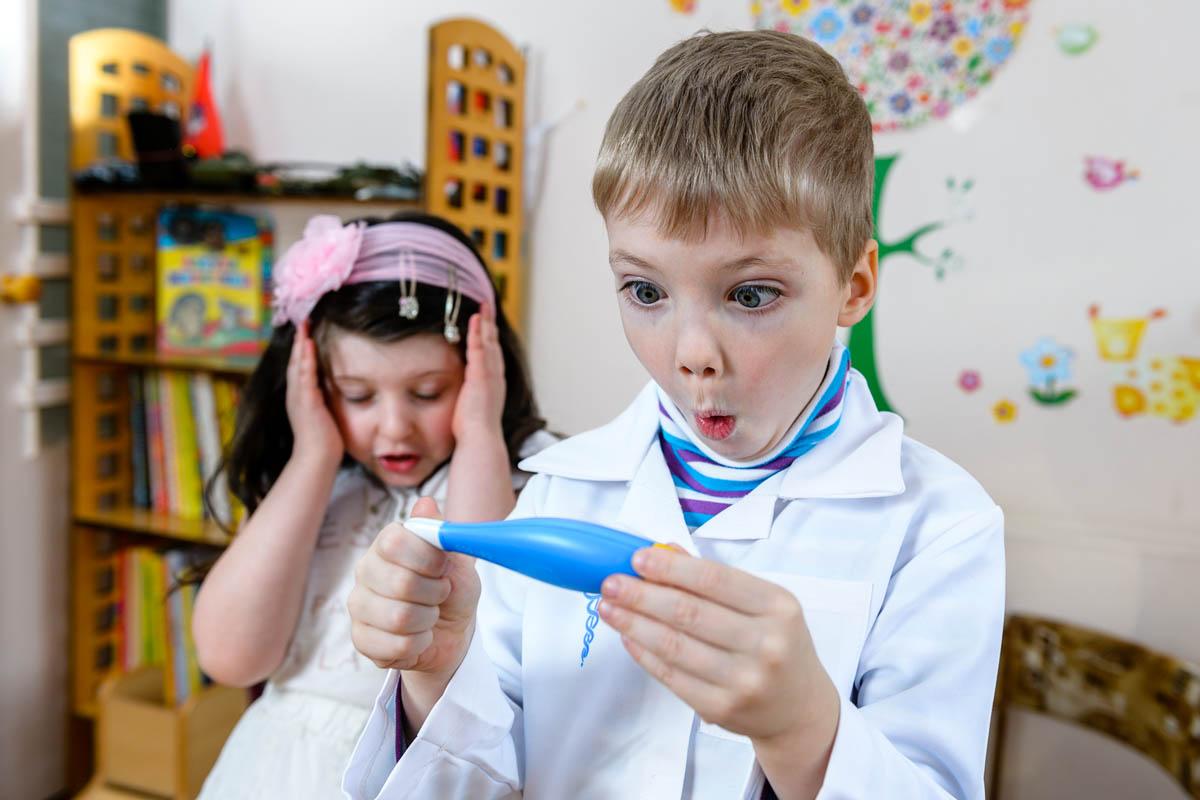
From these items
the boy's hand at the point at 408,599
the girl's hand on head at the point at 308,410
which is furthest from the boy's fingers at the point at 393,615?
the girl's hand on head at the point at 308,410

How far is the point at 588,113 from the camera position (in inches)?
80.0

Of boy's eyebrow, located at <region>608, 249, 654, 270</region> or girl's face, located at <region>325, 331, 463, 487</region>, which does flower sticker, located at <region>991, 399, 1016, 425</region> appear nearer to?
girl's face, located at <region>325, 331, 463, 487</region>

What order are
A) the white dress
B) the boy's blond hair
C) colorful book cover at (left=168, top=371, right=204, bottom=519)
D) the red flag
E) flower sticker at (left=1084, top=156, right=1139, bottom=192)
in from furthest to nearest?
the red flag
colorful book cover at (left=168, top=371, right=204, bottom=519)
flower sticker at (left=1084, top=156, right=1139, bottom=192)
the white dress
the boy's blond hair

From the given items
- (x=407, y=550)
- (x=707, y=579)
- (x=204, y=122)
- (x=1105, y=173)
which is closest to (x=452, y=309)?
(x=407, y=550)

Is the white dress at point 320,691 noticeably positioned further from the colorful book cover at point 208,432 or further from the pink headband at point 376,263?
the colorful book cover at point 208,432

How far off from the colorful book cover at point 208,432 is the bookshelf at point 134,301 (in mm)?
33

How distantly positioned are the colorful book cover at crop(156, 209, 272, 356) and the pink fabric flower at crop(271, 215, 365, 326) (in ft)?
3.26

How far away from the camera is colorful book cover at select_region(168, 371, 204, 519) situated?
2100 mm

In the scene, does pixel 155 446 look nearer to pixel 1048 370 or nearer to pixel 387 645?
pixel 387 645

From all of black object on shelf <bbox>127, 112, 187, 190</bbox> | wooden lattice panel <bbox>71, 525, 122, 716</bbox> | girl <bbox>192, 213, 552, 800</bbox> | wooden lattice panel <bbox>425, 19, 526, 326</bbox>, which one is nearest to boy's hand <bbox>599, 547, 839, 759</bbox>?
girl <bbox>192, 213, 552, 800</bbox>

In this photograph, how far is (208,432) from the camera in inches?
81.7

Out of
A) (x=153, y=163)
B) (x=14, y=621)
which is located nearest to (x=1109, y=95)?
(x=153, y=163)

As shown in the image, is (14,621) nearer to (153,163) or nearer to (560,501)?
(153,163)

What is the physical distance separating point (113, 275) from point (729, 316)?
6.86 feet
